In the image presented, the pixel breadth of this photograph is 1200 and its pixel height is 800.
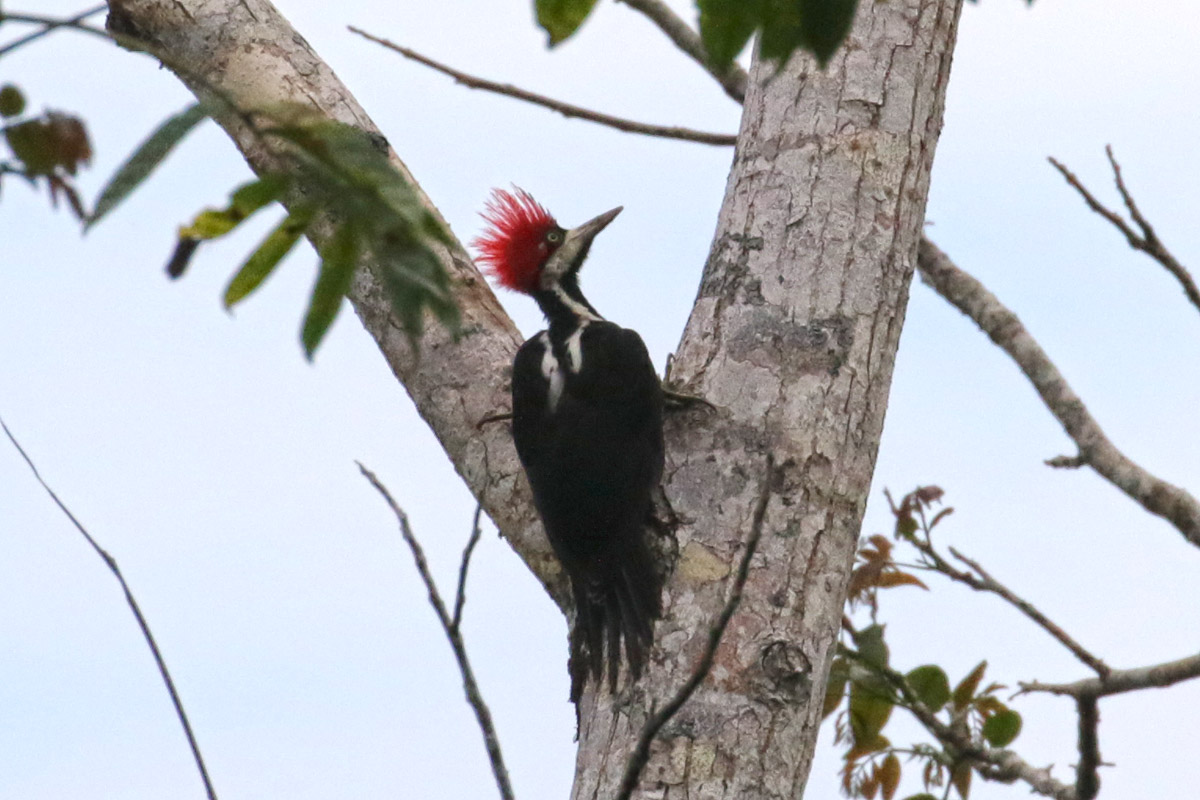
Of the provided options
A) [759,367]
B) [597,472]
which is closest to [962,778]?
[759,367]

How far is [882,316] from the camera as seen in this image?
10.1ft

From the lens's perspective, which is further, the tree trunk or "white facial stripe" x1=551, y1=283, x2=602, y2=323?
"white facial stripe" x1=551, y1=283, x2=602, y2=323

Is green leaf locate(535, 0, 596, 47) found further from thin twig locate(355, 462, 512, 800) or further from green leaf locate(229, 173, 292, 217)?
thin twig locate(355, 462, 512, 800)

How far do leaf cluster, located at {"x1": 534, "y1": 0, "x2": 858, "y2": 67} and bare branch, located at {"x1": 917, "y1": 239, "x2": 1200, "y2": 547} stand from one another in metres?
2.34

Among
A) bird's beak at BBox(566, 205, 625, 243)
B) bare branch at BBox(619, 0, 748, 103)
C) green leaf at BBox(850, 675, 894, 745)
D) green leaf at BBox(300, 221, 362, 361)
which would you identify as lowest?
green leaf at BBox(300, 221, 362, 361)

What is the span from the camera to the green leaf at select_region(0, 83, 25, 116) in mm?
1346

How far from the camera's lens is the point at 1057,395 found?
12.8 feet

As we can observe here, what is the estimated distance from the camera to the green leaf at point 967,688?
3146mm

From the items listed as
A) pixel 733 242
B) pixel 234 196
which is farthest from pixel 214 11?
pixel 234 196

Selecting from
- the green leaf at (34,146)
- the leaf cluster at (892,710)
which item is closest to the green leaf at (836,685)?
the leaf cluster at (892,710)

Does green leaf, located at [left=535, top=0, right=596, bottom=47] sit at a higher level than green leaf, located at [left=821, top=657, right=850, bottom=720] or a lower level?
lower

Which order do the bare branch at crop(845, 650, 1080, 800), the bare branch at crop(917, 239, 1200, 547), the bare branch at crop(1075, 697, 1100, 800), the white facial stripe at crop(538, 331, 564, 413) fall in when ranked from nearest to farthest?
the bare branch at crop(1075, 697, 1100, 800) → the bare branch at crop(845, 650, 1080, 800) → the bare branch at crop(917, 239, 1200, 547) → the white facial stripe at crop(538, 331, 564, 413)

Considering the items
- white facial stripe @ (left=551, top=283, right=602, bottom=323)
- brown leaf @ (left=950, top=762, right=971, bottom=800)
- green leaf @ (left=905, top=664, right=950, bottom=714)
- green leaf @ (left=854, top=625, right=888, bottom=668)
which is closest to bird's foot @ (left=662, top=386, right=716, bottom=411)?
green leaf @ (left=854, top=625, right=888, bottom=668)

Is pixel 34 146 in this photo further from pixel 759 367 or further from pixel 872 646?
pixel 872 646
